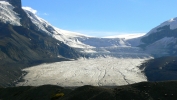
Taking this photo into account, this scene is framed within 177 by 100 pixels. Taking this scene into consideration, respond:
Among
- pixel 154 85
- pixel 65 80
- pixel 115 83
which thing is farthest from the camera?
pixel 65 80

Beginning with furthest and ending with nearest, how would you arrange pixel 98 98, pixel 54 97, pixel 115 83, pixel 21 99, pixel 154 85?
pixel 115 83 → pixel 21 99 → pixel 54 97 → pixel 154 85 → pixel 98 98

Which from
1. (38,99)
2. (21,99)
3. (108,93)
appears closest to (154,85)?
(108,93)

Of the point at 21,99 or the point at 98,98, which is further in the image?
the point at 21,99

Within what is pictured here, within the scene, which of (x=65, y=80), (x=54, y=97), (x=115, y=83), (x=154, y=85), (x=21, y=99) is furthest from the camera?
(x=65, y=80)

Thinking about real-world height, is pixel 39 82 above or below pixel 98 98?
below

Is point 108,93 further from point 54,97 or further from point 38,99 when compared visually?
point 38,99

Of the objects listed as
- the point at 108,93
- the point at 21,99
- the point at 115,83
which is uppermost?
the point at 108,93

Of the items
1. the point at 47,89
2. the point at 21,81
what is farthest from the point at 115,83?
the point at 47,89

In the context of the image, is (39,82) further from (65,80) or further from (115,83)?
(115,83)

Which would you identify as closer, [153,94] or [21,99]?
[153,94]
